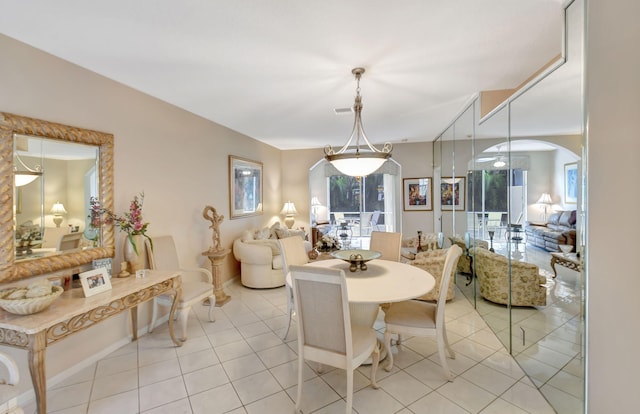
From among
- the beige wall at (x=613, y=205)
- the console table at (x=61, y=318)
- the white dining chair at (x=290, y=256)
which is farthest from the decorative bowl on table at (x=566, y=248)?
the console table at (x=61, y=318)

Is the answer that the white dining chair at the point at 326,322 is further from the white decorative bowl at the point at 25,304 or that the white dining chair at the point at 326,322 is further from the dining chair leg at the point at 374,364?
the white decorative bowl at the point at 25,304

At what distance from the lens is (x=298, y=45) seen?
212cm

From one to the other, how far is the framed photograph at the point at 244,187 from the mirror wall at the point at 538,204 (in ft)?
12.3

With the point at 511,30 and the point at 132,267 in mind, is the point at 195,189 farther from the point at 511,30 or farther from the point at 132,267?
the point at 511,30

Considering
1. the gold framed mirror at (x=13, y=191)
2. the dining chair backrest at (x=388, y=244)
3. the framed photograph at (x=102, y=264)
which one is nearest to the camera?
the gold framed mirror at (x=13, y=191)

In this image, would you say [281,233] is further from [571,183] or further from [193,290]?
[571,183]

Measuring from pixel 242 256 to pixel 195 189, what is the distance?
1277 mm

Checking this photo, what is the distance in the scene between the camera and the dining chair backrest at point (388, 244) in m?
3.44

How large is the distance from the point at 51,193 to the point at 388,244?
3377mm

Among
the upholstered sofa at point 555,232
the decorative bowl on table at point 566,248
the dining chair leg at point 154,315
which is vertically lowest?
the dining chair leg at point 154,315

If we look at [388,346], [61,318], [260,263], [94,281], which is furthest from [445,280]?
[260,263]

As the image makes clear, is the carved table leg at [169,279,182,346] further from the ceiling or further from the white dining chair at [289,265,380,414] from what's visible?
the ceiling

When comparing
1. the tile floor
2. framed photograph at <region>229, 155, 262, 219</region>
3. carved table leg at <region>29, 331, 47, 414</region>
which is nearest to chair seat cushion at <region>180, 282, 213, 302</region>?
the tile floor

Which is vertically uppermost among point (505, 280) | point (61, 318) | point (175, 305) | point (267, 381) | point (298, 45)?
point (298, 45)
